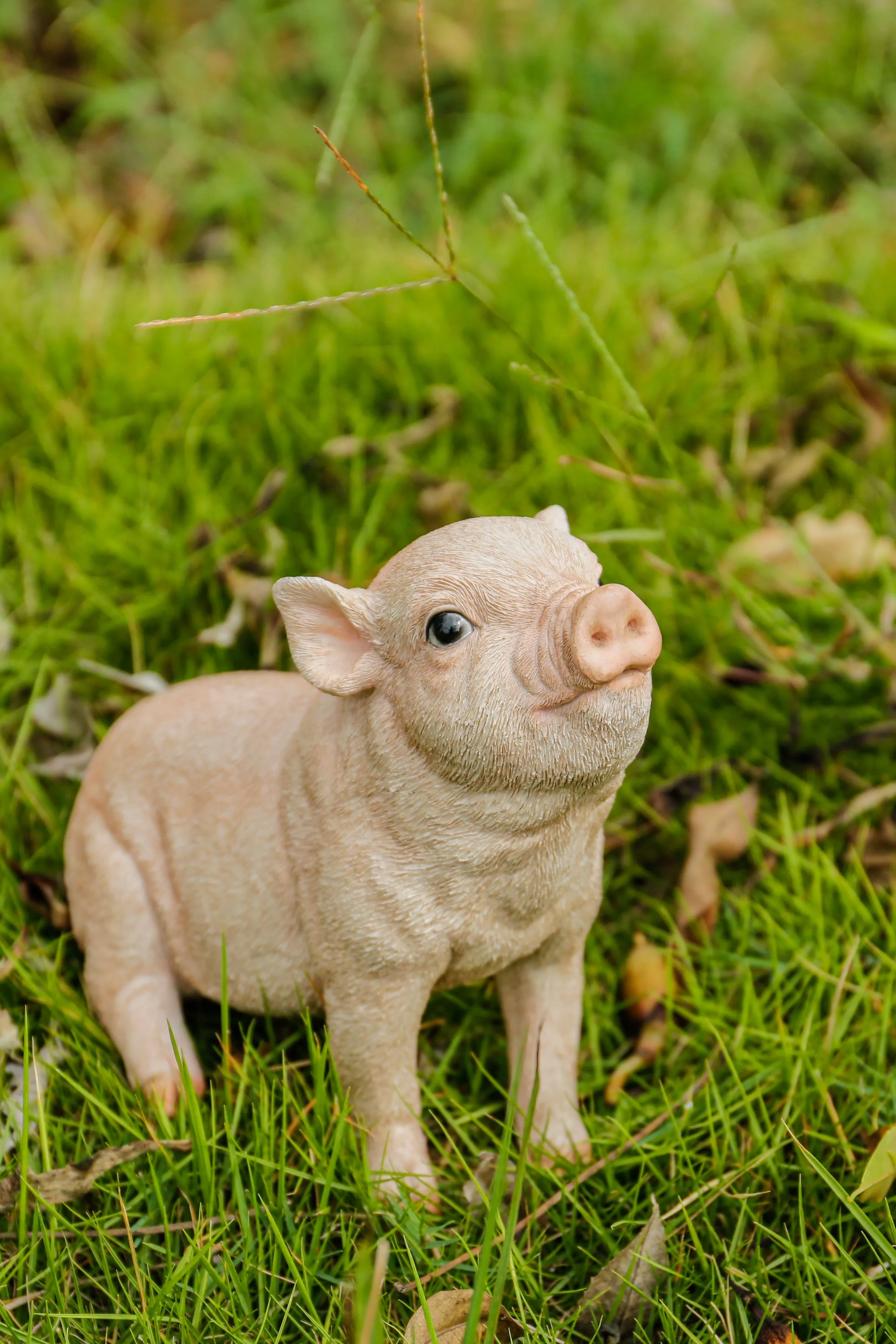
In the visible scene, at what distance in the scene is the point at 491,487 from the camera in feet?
11.0

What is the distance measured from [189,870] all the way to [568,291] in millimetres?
1260

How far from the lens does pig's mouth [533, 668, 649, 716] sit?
1.75m

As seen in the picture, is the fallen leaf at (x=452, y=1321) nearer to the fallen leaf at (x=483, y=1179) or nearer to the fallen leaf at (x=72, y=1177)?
the fallen leaf at (x=483, y=1179)

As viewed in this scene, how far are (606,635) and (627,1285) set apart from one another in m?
1.05

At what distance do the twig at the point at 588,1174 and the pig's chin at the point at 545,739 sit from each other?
2.39 feet

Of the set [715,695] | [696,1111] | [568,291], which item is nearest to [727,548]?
[715,695]

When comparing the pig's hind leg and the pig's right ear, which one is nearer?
the pig's right ear

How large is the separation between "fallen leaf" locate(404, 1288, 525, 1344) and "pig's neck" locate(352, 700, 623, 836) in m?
0.71

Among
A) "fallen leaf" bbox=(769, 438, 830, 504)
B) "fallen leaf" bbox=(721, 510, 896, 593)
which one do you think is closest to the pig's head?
"fallen leaf" bbox=(721, 510, 896, 593)

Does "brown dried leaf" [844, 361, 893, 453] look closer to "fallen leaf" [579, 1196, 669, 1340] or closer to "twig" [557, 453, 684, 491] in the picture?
"twig" [557, 453, 684, 491]

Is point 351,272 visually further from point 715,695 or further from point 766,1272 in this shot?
point 766,1272

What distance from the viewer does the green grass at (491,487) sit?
2092 millimetres

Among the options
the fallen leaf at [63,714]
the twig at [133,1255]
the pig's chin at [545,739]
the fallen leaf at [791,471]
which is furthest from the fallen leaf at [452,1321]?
the fallen leaf at [791,471]

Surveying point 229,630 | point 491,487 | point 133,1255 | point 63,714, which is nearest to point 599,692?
point 133,1255
